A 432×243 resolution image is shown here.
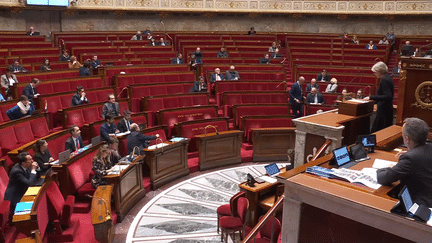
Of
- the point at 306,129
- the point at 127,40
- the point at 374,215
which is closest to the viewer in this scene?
the point at 374,215

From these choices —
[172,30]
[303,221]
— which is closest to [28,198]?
[303,221]

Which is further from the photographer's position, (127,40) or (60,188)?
(127,40)

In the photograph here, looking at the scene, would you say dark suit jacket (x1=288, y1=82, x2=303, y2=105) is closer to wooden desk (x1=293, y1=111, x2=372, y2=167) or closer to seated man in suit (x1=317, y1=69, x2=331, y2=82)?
seated man in suit (x1=317, y1=69, x2=331, y2=82)

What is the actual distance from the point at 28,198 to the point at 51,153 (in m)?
1.31

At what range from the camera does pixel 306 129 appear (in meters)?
3.45

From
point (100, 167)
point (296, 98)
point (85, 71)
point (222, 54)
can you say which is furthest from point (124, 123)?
point (222, 54)

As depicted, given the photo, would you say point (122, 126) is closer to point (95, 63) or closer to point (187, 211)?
point (187, 211)

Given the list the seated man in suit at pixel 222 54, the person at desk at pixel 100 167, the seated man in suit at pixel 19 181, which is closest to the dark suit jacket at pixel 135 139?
the person at desk at pixel 100 167

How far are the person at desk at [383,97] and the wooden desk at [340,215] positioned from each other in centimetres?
174

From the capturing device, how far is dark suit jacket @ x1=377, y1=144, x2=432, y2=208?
5.95ft

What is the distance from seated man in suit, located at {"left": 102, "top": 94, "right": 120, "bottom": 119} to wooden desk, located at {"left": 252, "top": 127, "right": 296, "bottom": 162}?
6.63 feet

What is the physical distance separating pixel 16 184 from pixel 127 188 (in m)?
1.14

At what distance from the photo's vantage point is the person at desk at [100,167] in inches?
157

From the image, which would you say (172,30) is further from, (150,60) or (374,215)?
(374,215)
